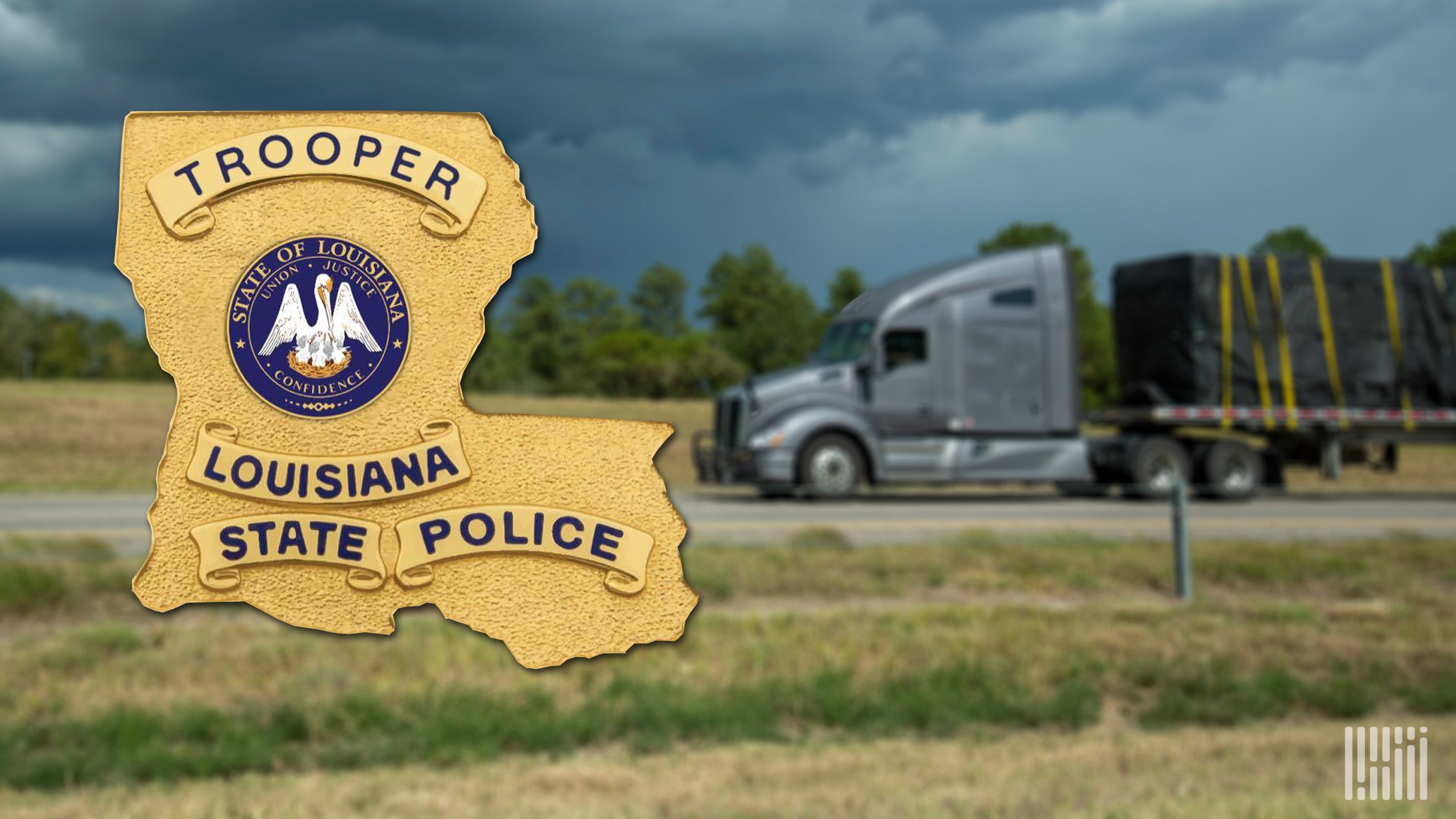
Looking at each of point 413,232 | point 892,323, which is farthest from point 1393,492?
point 413,232

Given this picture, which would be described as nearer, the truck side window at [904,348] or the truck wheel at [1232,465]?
the truck side window at [904,348]

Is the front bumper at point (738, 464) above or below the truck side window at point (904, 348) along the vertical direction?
below

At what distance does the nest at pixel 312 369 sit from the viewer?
62cm

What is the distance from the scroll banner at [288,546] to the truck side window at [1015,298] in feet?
7.89

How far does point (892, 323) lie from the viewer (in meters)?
2.25

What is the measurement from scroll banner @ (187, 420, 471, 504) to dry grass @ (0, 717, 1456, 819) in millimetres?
7027

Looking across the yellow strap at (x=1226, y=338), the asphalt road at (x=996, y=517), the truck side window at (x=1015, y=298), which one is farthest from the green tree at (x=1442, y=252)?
the truck side window at (x=1015, y=298)

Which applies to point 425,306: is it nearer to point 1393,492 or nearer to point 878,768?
point 878,768

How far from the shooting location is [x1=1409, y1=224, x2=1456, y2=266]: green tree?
25.0 m

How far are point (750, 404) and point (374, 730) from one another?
10699 mm

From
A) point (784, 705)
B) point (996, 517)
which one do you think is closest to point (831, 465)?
point (784, 705)

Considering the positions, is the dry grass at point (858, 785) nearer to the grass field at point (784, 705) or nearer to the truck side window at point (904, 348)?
the grass field at point (784, 705)

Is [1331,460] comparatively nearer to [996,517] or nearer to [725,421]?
[725,421]

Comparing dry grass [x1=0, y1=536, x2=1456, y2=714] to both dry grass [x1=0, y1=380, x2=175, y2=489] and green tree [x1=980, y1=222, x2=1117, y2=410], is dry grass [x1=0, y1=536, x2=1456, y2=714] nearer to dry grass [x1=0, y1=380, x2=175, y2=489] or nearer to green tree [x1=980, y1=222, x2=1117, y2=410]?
dry grass [x1=0, y1=380, x2=175, y2=489]
